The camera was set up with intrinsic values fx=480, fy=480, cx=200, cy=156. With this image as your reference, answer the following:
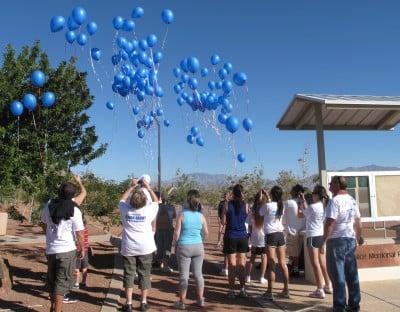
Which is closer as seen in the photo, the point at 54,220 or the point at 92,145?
the point at 54,220

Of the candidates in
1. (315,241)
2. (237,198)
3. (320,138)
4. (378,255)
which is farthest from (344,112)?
(237,198)

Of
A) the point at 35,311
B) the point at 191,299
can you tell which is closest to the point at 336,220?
the point at 191,299

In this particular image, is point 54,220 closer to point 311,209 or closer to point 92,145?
point 311,209

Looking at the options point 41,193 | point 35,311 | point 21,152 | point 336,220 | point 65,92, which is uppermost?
point 65,92

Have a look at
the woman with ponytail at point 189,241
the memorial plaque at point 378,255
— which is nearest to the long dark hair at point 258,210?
the woman with ponytail at point 189,241

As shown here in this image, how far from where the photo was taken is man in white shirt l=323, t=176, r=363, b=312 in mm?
5707

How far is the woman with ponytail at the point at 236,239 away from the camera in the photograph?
22.9 ft

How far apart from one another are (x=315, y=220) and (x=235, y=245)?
124cm

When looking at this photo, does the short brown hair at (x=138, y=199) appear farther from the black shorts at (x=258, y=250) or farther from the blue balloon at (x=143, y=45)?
the blue balloon at (x=143, y=45)

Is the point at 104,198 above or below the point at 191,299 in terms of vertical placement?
above

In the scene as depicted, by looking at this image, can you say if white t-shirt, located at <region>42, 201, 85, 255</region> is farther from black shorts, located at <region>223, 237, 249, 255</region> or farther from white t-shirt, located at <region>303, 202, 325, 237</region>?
white t-shirt, located at <region>303, 202, 325, 237</region>

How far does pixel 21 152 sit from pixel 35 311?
456cm

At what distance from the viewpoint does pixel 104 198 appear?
43.0ft

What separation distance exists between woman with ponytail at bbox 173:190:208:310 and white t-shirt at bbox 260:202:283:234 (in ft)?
3.69
